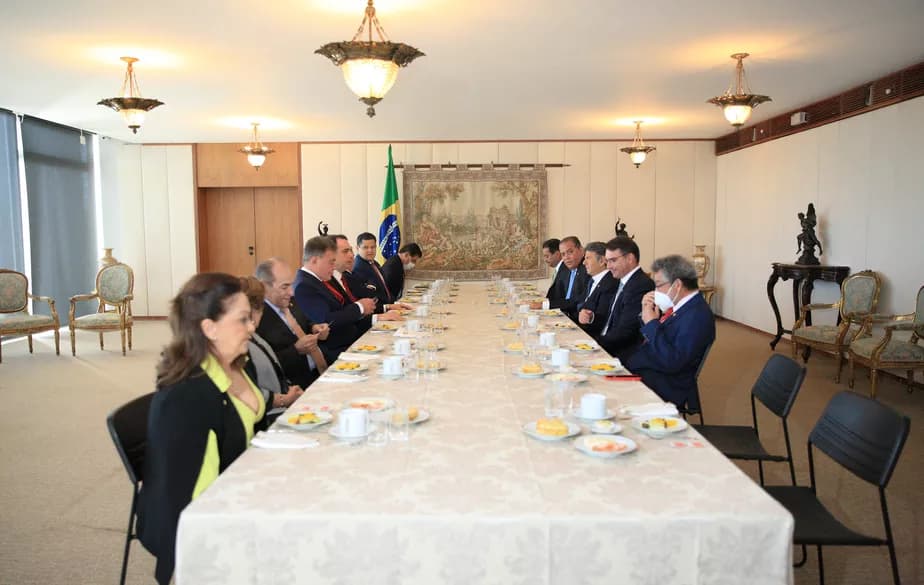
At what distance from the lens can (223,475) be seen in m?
1.94

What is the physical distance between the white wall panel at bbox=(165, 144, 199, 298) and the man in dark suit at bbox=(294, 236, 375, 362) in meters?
7.38

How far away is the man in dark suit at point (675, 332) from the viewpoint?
149 inches

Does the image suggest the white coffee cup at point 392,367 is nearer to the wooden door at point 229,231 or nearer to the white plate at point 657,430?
the white plate at point 657,430

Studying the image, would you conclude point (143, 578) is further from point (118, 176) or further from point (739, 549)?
point (118, 176)

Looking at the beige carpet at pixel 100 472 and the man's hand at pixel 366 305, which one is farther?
the man's hand at pixel 366 305

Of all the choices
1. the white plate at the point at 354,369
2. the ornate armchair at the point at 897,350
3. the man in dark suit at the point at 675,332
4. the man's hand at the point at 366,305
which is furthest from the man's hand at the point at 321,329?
the ornate armchair at the point at 897,350

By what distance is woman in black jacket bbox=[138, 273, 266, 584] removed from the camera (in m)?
2.04

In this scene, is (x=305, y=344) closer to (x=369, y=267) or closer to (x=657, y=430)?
(x=657, y=430)

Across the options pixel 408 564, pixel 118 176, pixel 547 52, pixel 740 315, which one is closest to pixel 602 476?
pixel 408 564

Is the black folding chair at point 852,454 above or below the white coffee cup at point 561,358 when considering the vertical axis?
below

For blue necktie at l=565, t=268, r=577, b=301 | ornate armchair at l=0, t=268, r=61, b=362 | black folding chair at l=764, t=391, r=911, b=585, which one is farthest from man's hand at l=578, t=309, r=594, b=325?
ornate armchair at l=0, t=268, r=61, b=362

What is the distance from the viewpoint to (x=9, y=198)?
29.3 feet

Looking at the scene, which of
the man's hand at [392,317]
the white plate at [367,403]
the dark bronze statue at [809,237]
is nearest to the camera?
the white plate at [367,403]

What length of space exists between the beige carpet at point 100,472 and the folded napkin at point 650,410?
1.05 metres
